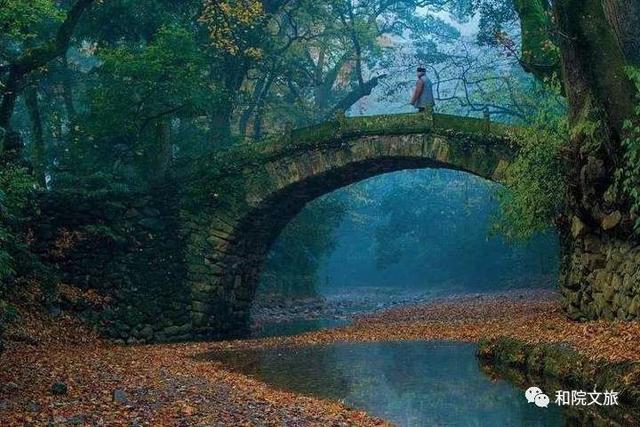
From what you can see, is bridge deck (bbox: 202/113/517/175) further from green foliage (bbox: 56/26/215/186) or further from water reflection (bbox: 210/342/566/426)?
water reflection (bbox: 210/342/566/426)

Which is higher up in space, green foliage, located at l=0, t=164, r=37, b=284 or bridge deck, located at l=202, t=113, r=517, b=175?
bridge deck, located at l=202, t=113, r=517, b=175

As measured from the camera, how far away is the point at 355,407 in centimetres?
932

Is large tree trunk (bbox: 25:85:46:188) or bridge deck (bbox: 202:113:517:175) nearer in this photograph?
bridge deck (bbox: 202:113:517:175)

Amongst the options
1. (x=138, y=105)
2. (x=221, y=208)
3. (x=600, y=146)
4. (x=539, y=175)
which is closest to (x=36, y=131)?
(x=138, y=105)

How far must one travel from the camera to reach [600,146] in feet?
45.1

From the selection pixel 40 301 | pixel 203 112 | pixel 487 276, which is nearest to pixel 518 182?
pixel 203 112

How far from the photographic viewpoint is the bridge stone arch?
20875 mm

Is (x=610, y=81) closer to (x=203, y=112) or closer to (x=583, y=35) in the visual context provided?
(x=583, y=35)

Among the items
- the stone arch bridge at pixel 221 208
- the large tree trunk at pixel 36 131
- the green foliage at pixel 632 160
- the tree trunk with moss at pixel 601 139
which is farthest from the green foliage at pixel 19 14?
the green foliage at pixel 632 160

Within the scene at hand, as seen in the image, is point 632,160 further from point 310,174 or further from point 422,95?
point 310,174

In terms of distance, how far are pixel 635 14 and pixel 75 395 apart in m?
11.9

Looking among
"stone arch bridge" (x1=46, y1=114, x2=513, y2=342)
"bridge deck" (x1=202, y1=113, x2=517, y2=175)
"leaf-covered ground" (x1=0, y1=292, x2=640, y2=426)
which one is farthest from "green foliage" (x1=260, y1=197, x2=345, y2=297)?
"leaf-covered ground" (x1=0, y1=292, x2=640, y2=426)

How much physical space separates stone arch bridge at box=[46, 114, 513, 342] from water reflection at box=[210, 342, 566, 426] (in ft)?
17.2

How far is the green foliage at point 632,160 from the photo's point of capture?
38.5ft
